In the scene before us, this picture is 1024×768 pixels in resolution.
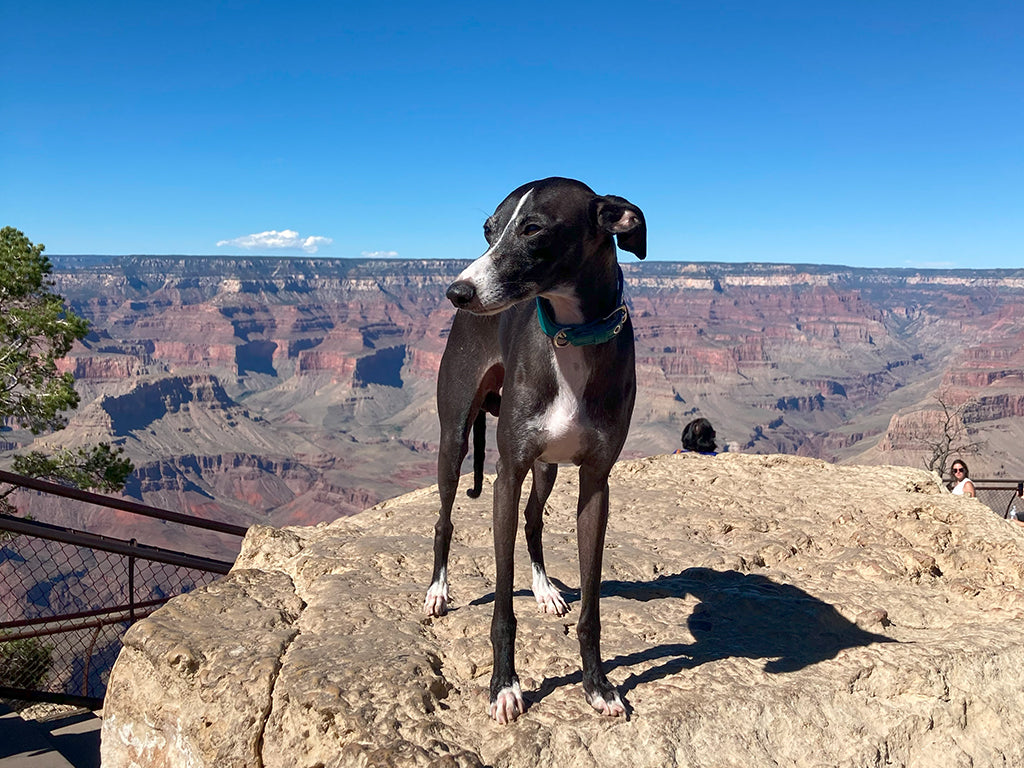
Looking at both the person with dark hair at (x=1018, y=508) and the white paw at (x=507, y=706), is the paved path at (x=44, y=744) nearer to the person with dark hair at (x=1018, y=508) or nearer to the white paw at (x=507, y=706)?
the white paw at (x=507, y=706)

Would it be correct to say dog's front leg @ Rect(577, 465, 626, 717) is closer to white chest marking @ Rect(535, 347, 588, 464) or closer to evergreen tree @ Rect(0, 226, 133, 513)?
white chest marking @ Rect(535, 347, 588, 464)

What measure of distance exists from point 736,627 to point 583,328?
7.54ft

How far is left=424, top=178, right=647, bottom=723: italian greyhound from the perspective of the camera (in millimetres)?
2963

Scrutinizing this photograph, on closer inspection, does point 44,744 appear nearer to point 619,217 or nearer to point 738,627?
point 738,627

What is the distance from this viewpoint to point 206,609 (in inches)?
169

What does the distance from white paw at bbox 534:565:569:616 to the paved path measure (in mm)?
3238

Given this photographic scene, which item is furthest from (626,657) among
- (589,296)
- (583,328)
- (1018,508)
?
(1018,508)

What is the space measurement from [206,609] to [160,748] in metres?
0.73

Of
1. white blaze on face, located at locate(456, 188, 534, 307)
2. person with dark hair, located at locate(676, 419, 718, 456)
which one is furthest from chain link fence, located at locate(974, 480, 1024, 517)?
white blaze on face, located at locate(456, 188, 534, 307)

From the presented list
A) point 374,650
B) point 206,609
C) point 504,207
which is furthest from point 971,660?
point 206,609

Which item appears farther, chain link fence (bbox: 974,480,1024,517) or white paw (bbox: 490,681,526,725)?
chain link fence (bbox: 974,480,1024,517)

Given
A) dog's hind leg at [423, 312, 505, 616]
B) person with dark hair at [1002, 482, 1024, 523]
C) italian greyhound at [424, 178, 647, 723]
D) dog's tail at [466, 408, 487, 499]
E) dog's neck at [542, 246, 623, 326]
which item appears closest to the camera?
italian greyhound at [424, 178, 647, 723]

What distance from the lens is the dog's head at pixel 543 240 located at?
113 inches

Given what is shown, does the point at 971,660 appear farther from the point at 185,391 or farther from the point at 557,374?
the point at 185,391
